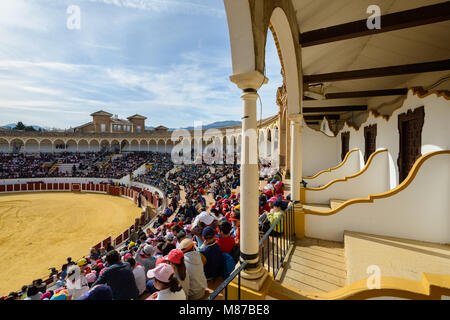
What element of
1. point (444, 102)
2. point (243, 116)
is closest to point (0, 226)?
point (243, 116)

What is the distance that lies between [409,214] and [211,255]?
4190 millimetres

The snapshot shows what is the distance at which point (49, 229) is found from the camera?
50.2ft

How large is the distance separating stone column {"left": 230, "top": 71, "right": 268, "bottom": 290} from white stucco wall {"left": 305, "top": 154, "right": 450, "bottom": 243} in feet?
10.1

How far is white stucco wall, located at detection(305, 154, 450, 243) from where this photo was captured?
4203 mm

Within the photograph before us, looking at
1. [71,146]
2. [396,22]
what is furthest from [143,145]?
[396,22]

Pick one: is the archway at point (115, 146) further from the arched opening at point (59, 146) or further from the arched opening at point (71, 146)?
the arched opening at point (59, 146)

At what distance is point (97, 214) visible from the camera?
18.4m

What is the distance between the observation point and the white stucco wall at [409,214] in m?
4.20

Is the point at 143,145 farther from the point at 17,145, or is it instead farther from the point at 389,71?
the point at 389,71

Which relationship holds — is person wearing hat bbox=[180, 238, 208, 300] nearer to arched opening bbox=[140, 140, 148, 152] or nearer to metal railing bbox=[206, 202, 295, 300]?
metal railing bbox=[206, 202, 295, 300]

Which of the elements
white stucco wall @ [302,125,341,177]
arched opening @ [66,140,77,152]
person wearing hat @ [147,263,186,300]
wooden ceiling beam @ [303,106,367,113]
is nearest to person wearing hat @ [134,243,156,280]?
person wearing hat @ [147,263,186,300]

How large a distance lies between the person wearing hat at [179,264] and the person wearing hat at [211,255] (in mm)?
576

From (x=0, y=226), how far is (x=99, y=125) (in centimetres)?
4095
